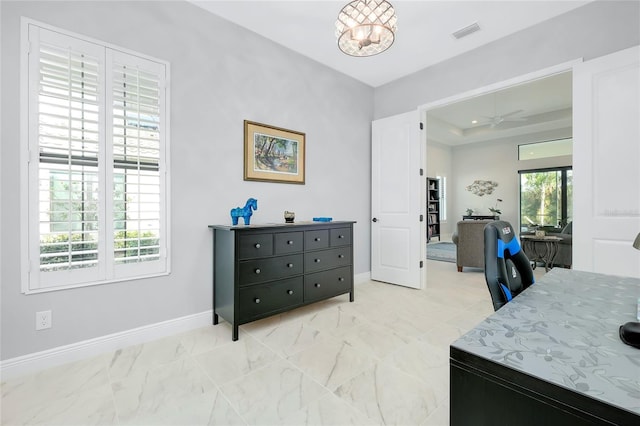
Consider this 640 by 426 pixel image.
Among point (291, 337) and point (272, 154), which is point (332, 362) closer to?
point (291, 337)

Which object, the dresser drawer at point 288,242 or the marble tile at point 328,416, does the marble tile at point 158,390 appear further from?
the dresser drawer at point 288,242

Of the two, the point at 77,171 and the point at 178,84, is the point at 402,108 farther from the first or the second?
the point at 77,171

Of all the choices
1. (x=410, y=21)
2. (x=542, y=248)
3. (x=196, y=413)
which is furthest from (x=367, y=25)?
(x=542, y=248)

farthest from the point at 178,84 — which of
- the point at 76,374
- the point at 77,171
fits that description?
the point at 76,374

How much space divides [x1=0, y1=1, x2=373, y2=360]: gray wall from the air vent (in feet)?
4.76

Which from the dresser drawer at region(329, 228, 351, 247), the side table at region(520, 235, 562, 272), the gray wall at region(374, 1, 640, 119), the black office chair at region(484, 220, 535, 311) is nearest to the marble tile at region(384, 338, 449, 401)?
the black office chair at region(484, 220, 535, 311)

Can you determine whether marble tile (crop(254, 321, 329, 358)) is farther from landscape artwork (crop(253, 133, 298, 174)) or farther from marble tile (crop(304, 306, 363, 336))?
landscape artwork (crop(253, 133, 298, 174))

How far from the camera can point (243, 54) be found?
2.91 m

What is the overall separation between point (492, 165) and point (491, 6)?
7052mm

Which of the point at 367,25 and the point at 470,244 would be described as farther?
the point at 470,244

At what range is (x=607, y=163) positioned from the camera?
2451mm

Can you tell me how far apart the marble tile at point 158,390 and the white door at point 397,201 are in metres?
2.78

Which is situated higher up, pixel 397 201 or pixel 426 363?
pixel 397 201

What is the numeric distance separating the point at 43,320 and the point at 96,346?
15.0 inches
